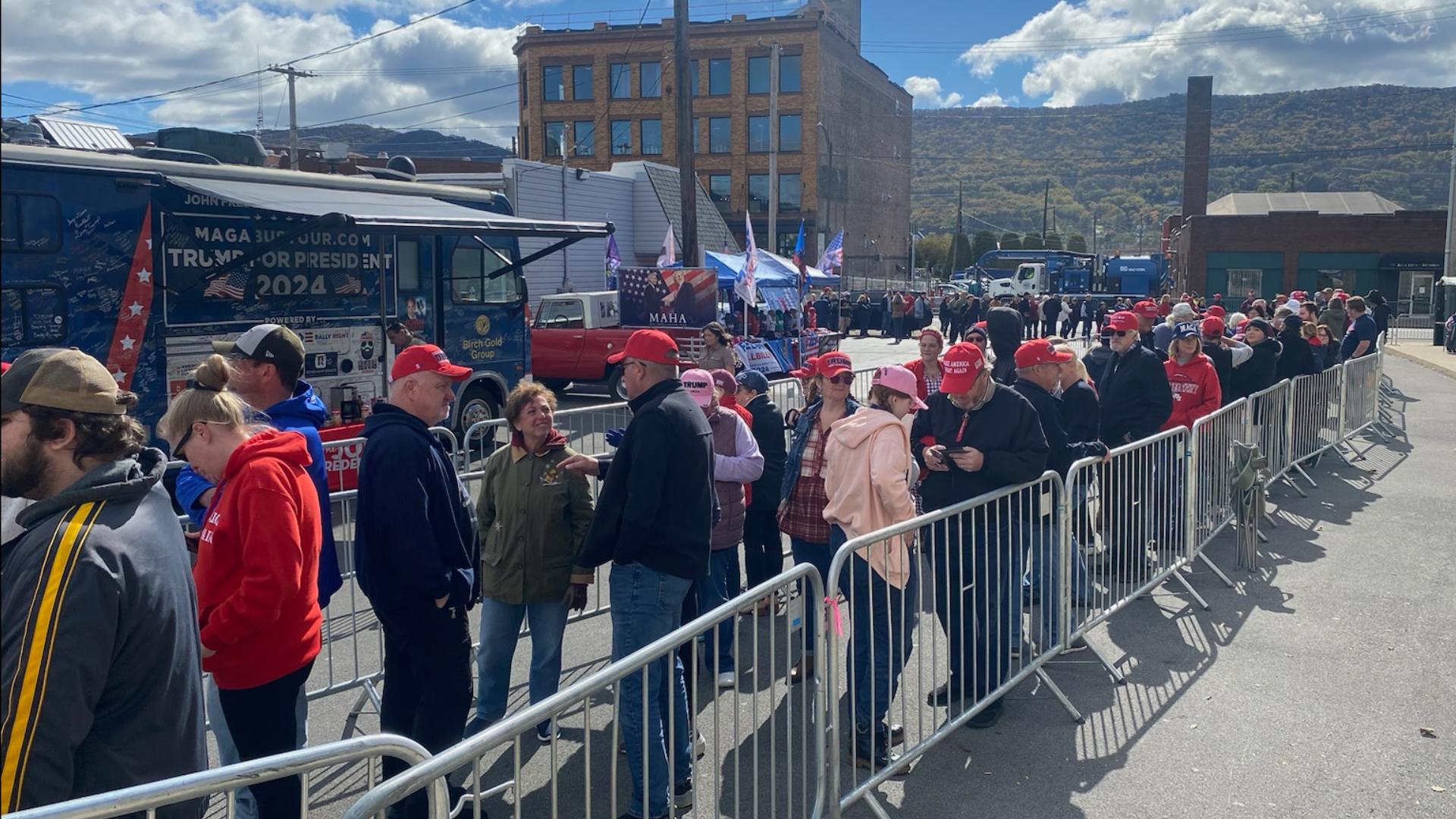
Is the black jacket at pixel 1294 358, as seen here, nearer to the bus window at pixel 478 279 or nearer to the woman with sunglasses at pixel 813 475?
the woman with sunglasses at pixel 813 475

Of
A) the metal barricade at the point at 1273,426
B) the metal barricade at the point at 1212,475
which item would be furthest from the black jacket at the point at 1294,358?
the metal barricade at the point at 1212,475

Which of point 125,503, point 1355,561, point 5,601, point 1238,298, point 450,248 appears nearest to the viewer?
point 5,601

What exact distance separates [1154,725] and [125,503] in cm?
460

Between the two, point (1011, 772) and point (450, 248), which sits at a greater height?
point (450, 248)

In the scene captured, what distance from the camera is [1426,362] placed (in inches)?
997

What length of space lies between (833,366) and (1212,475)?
3.81m

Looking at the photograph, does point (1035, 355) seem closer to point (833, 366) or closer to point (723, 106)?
point (833, 366)

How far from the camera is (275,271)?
10.8m

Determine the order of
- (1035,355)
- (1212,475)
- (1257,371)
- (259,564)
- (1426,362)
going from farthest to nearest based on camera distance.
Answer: (1426,362) → (1257,371) → (1212,475) → (1035,355) → (259,564)

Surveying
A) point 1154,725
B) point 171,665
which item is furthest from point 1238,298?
point 171,665

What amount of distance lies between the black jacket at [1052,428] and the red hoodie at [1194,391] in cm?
278

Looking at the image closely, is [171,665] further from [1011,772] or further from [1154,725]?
[1154,725]

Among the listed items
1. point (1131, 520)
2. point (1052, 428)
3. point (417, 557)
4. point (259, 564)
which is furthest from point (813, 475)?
point (259, 564)

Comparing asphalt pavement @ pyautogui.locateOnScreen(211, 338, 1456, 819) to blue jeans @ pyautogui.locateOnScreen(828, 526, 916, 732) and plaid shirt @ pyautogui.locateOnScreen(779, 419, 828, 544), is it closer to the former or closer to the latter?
blue jeans @ pyautogui.locateOnScreen(828, 526, 916, 732)
